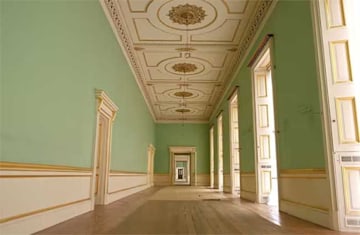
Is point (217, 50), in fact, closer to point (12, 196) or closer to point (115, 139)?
point (115, 139)

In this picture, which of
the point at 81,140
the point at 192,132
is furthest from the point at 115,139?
the point at 192,132

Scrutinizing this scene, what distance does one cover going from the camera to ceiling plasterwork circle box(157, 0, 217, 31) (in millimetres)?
6551

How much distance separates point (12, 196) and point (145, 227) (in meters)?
1.64

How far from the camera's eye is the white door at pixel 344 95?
11.7 feet

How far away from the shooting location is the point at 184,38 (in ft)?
26.6

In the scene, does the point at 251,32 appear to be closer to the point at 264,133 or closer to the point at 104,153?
the point at 264,133

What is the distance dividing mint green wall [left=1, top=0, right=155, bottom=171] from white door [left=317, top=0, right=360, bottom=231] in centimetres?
377

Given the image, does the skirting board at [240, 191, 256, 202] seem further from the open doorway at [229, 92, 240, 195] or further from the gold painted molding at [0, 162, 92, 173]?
the gold painted molding at [0, 162, 92, 173]

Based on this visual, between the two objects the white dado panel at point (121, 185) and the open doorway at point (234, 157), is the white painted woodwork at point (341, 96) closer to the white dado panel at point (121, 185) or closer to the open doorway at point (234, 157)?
the white dado panel at point (121, 185)

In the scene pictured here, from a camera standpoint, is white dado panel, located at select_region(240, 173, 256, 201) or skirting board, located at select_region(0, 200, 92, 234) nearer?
skirting board, located at select_region(0, 200, 92, 234)

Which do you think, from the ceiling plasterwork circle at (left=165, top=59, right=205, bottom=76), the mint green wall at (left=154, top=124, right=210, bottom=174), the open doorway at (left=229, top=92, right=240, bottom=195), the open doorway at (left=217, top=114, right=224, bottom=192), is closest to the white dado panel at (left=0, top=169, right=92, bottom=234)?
the ceiling plasterwork circle at (left=165, top=59, right=205, bottom=76)

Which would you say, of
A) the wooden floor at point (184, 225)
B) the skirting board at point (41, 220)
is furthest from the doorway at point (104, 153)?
the wooden floor at point (184, 225)

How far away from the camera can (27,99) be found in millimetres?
3203

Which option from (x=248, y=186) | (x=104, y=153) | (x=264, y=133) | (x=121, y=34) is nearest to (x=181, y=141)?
(x=248, y=186)
